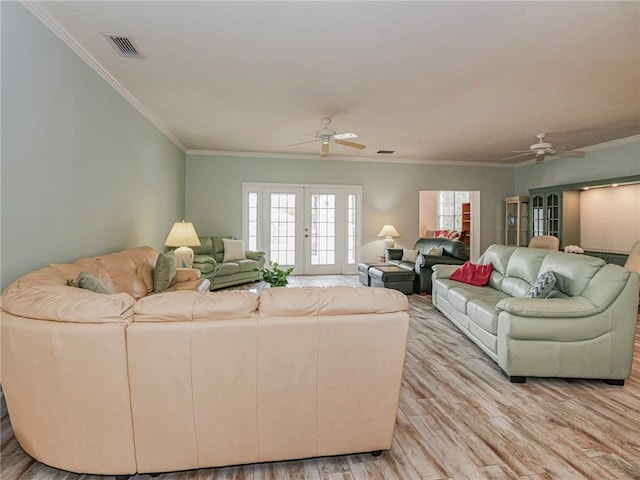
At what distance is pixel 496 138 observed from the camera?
612 cm

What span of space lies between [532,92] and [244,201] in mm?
5537

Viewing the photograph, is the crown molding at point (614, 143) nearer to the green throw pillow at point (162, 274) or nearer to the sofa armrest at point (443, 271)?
the sofa armrest at point (443, 271)

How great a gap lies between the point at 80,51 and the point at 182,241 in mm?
2487

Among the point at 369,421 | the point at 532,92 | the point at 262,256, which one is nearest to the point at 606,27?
the point at 532,92

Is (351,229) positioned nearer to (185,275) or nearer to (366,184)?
(366,184)

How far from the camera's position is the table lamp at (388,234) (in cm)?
785

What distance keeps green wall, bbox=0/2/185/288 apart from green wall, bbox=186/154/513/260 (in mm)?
2958

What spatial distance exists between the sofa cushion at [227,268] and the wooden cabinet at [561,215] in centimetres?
Result: 636

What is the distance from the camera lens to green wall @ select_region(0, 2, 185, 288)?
2.23 metres

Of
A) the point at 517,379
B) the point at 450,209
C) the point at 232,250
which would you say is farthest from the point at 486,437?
the point at 450,209

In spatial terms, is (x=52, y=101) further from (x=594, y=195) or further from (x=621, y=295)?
(x=594, y=195)

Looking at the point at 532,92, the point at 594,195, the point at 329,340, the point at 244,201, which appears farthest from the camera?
the point at 244,201

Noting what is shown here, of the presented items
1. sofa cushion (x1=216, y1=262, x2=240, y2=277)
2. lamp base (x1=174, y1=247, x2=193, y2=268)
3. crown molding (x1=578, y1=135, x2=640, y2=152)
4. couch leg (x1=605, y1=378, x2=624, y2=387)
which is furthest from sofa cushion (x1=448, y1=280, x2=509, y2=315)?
crown molding (x1=578, y1=135, x2=640, y2=152)

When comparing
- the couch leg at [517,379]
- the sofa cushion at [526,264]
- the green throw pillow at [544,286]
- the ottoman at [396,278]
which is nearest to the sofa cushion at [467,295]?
the sofa cushion at [526,264]
